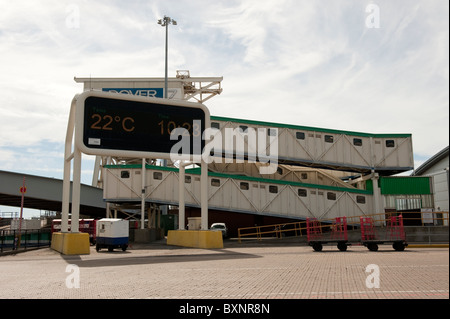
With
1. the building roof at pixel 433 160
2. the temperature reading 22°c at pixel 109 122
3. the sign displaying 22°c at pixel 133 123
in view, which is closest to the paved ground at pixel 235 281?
the sign displaying 22°c at pixel 133 123

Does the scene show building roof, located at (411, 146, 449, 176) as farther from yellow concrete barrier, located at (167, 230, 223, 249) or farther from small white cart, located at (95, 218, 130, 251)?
small white cart, located at (95, 218, 130, 251)

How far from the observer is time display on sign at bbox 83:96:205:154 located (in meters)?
22.3

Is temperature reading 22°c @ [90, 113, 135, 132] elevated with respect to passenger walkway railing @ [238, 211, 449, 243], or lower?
elevated

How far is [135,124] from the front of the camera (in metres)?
23.3

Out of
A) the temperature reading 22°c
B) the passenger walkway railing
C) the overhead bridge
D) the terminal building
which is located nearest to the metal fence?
the overhead bridge

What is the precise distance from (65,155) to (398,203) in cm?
2604

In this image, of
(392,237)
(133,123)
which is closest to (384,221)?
(392,237)

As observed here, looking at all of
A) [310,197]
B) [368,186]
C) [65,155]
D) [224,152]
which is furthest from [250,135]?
[65,155]

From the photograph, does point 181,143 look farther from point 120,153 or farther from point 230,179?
point 230,179

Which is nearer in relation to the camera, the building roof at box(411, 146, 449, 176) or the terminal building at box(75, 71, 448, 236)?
the terminal building at box(75, 71, 448, 236)

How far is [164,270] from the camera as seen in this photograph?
571 inches

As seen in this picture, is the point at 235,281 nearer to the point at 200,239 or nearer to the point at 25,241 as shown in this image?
the point at 200,239

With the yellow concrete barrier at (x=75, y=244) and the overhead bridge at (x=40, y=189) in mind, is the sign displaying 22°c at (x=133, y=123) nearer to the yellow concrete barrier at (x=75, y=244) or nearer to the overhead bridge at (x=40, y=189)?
the yellow concrete barrier at (x=75, y=244)

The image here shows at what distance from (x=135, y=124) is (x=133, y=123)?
0.12 meters
